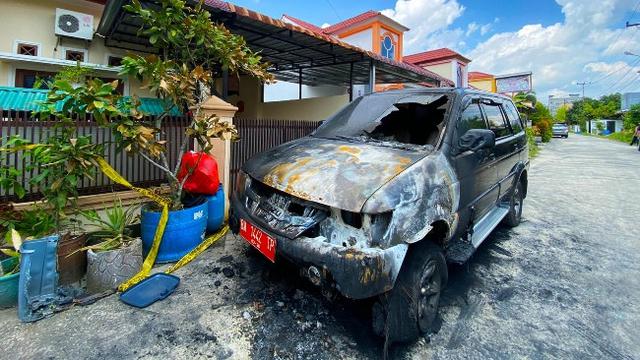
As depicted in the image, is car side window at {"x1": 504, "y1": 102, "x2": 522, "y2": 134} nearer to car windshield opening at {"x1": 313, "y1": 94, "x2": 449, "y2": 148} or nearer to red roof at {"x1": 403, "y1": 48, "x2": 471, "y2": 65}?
car windshield opening at {"x1": 313, "y1": 94, "x2": 449, "y2": 148}

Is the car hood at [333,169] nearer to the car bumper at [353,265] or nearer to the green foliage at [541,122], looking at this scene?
the car bumper at [353,265]

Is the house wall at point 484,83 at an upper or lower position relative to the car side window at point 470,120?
upper

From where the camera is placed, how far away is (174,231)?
3135 millimetres

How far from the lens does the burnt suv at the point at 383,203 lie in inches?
73.9

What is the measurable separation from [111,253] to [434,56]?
68.8ft

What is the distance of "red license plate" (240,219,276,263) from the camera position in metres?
2.16

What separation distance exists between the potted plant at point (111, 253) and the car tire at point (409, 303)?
2.15 meters

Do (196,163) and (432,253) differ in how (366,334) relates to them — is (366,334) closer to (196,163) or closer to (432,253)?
(432,253)

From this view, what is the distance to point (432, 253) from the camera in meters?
2.24

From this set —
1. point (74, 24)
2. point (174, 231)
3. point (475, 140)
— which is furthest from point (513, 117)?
point (74, 24)

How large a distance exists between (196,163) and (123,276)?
123 centimetres

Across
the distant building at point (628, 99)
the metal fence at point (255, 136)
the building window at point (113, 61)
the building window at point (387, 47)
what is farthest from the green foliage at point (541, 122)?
the distant building at point (628, 99)

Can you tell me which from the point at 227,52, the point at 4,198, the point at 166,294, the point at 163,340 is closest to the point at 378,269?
the point at 163,340

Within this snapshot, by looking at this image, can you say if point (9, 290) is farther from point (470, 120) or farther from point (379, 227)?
point (470, 120)
